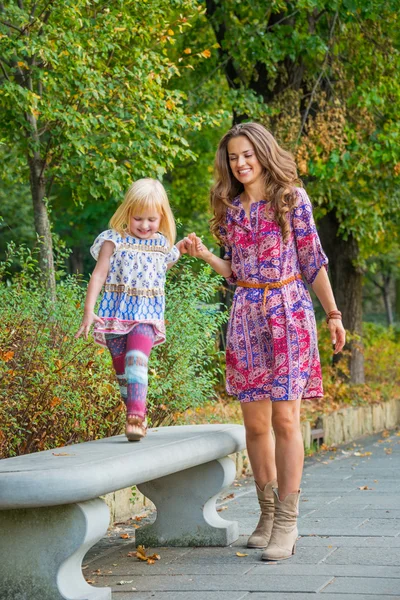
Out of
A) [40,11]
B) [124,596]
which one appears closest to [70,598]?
[124,596]

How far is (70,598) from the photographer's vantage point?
12.4 ft

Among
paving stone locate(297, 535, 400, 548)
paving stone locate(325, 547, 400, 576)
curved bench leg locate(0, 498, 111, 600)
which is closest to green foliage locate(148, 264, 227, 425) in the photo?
paving stone locate(297, 535, 400, 548)

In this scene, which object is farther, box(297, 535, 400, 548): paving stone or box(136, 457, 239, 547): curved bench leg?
box(136, 457, 239, 547): curved bench leg

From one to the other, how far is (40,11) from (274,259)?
147 inches

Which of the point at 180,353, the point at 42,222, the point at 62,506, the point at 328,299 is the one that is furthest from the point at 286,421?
the point at 42,222

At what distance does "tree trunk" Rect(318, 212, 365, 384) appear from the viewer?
14000 millimetres

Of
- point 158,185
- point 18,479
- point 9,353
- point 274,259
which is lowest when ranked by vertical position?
point 18,479

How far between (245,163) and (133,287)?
80 cm

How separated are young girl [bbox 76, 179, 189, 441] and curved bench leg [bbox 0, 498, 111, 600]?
0.91 meters

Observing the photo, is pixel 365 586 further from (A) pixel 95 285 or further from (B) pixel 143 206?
(B) pixel 143 206

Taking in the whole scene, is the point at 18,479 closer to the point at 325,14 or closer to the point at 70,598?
the point at 70,598

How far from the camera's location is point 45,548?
3.82 meters

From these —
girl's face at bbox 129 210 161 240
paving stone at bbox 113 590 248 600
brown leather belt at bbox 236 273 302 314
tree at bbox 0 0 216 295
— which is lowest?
paving stone at bbox 113 590 248 600

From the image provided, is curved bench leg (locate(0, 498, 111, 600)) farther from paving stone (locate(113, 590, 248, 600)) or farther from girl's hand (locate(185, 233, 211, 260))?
girl's hand (locate(185, 233, 211, 260))
